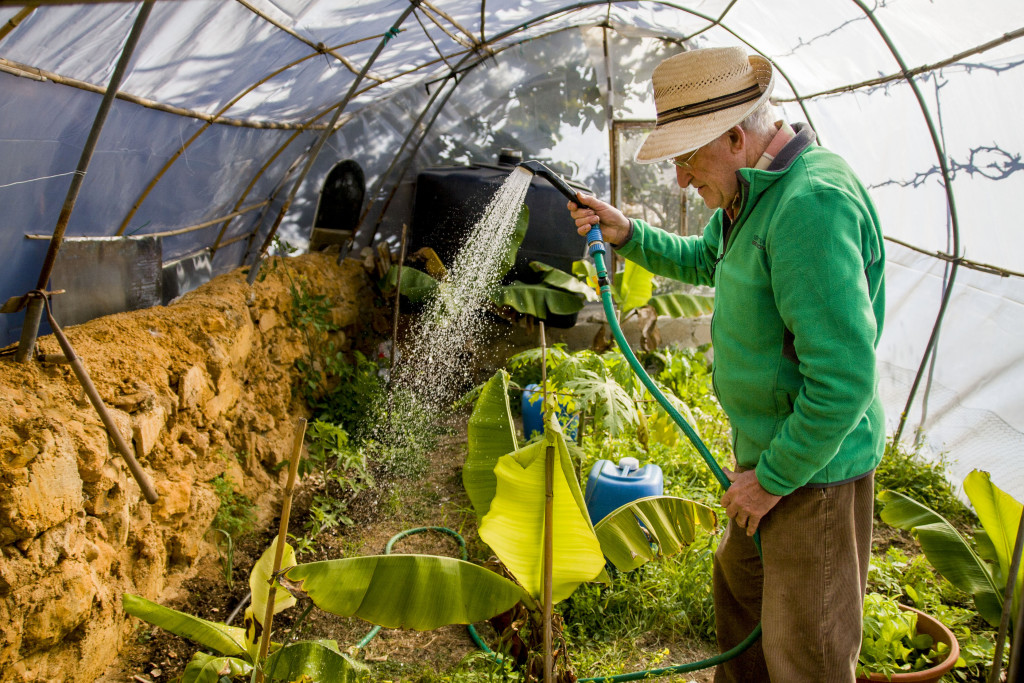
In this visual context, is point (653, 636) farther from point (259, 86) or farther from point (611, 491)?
point (259, 86)

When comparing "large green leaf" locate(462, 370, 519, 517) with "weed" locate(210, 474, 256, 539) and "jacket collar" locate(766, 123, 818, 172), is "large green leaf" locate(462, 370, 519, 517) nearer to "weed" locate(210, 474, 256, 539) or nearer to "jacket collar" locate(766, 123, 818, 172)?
"jacket collar" locate(766, 123, 818, 172)

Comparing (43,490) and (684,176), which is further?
(43,490)

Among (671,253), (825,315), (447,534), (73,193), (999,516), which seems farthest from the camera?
(447,534)

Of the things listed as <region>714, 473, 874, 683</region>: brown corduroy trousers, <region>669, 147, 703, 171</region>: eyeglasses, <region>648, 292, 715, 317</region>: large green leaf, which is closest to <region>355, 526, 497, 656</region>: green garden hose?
<region>714, 473, 874, 683</region>: brown corduroy trousers

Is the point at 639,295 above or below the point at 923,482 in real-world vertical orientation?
above

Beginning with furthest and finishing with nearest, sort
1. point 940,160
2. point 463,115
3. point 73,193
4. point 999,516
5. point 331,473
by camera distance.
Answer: point 463,115
point 331,473
point 940,160
point 999,516
point 73,193

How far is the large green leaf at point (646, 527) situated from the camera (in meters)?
2.22

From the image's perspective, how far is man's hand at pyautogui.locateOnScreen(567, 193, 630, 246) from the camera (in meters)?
2.25

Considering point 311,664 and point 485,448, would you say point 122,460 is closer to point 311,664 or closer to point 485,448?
point 311,664

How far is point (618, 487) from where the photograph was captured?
2.92 meters

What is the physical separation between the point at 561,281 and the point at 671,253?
3.14m

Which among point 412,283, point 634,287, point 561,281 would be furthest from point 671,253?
point 412,283

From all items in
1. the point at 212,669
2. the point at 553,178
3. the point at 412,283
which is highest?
the point at 553,178

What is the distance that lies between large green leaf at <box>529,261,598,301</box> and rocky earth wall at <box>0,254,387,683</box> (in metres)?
2.28
